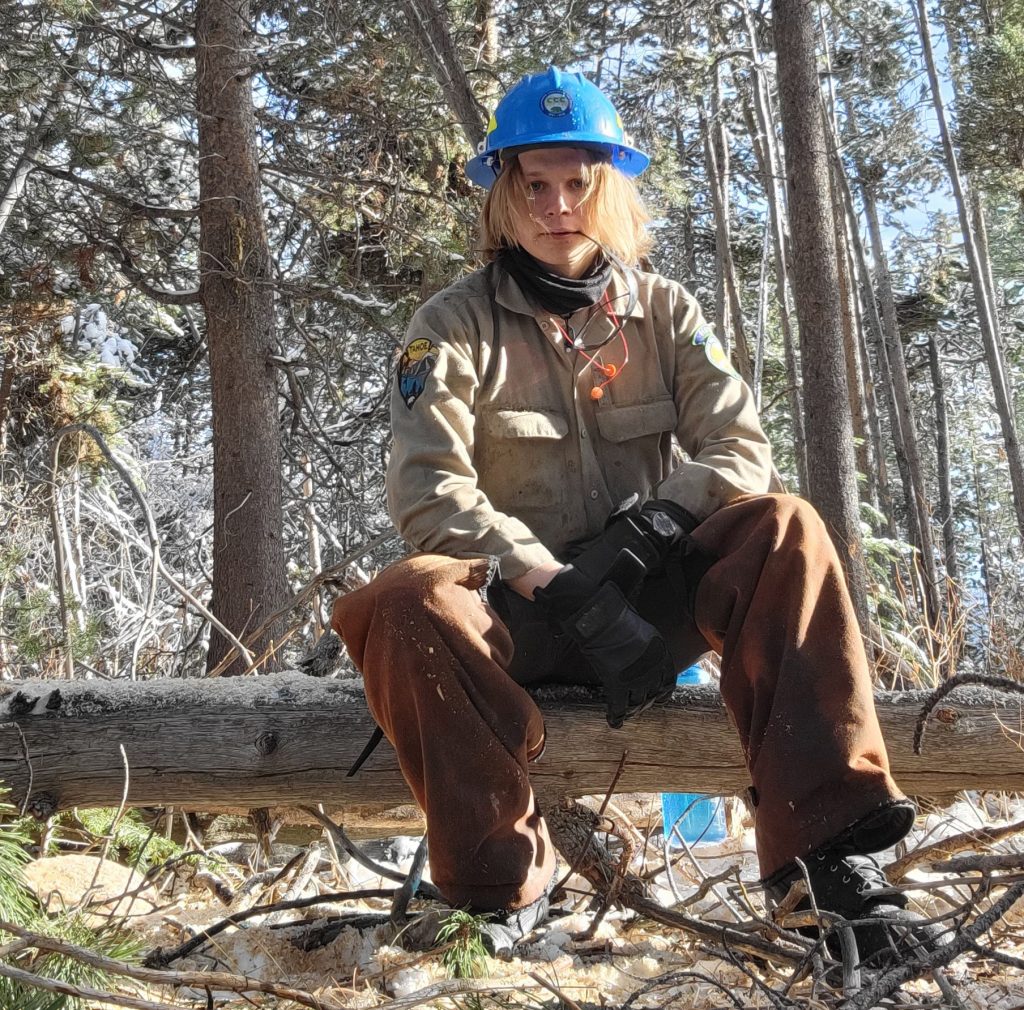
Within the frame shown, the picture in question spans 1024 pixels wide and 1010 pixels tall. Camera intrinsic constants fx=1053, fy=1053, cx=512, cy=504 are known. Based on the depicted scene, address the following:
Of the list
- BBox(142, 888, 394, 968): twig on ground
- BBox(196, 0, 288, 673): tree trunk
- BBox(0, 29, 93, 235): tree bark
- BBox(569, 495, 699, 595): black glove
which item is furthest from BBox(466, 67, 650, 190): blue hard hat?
BBox(0, 29, 93, 235): tree bark

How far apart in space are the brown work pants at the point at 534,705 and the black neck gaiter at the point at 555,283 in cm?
79

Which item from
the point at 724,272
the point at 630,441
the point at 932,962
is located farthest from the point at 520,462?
the point at 724,272

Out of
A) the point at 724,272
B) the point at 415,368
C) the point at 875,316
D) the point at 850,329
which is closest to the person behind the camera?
the point at 415,368

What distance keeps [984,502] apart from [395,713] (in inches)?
995

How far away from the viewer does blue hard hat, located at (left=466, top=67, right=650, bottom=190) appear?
283cm

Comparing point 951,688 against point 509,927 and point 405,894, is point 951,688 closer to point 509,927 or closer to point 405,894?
point 509,927

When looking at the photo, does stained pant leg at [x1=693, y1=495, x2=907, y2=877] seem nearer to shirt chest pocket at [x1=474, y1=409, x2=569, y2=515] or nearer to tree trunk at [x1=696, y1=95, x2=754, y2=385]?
shirt chest pocket at [x1=474, y1=409, x2=569, y2=515]

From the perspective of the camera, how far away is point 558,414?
2852mm

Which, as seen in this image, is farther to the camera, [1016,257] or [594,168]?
[1016,257]

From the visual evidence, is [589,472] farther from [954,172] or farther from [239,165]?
[954,172]

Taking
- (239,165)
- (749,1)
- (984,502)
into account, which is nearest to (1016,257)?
(984,502)

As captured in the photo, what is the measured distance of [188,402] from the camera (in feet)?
34.8

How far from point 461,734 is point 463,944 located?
1.36 ft

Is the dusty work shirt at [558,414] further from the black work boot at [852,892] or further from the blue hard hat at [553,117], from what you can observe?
the black work boot at [852,892]
